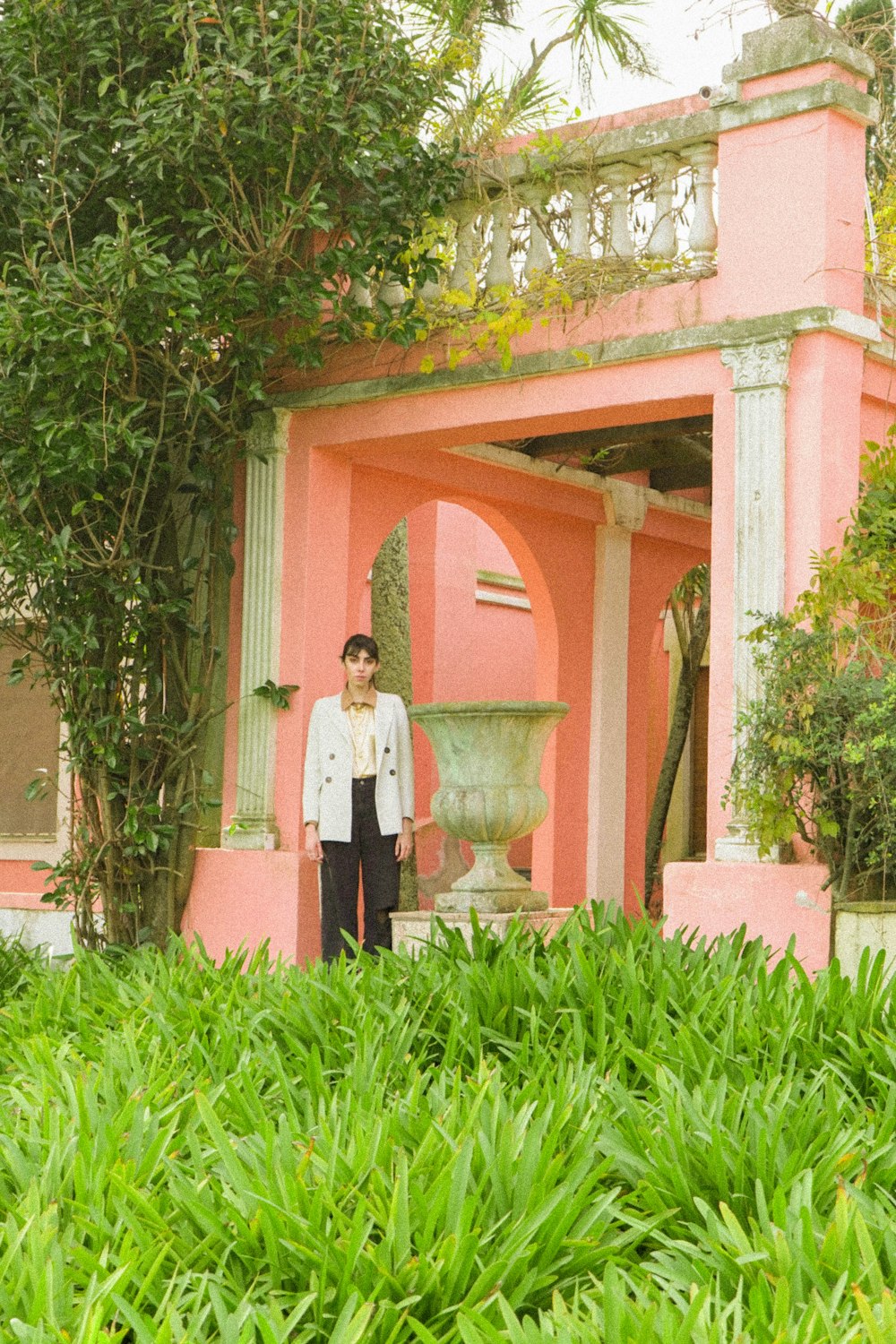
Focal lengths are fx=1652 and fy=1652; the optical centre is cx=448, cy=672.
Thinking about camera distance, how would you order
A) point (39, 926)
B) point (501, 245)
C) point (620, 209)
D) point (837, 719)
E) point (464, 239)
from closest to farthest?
point (837, 719) < point (620, 209) < point (501, 245) < point (464, 239) < point (39, 926)

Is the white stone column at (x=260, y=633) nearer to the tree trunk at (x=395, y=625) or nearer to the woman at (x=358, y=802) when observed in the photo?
the woman at (x=358, y=802)

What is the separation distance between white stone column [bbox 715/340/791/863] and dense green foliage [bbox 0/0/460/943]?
5.31 ft

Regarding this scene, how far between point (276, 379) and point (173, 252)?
2.48ft

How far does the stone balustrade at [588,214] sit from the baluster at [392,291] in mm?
11

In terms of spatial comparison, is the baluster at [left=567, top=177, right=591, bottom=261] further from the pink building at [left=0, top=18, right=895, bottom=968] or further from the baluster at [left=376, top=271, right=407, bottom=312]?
the baluster at [left=376, top=271, right=407, bottom=312]

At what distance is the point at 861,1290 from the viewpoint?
8.57 feet

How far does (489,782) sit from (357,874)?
27.7 inches

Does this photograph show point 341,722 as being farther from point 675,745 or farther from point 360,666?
point 675,745

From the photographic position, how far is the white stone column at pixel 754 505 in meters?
5.79

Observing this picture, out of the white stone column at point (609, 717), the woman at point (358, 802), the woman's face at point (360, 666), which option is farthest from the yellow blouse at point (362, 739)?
the white stone column at point (609, 717)

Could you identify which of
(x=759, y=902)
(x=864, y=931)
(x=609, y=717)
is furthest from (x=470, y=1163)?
(x=609, y=717)

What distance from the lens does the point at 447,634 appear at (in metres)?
11.8

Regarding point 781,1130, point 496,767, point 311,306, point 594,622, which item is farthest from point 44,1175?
point 594,622

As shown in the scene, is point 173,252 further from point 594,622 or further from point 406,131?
point 594,622
